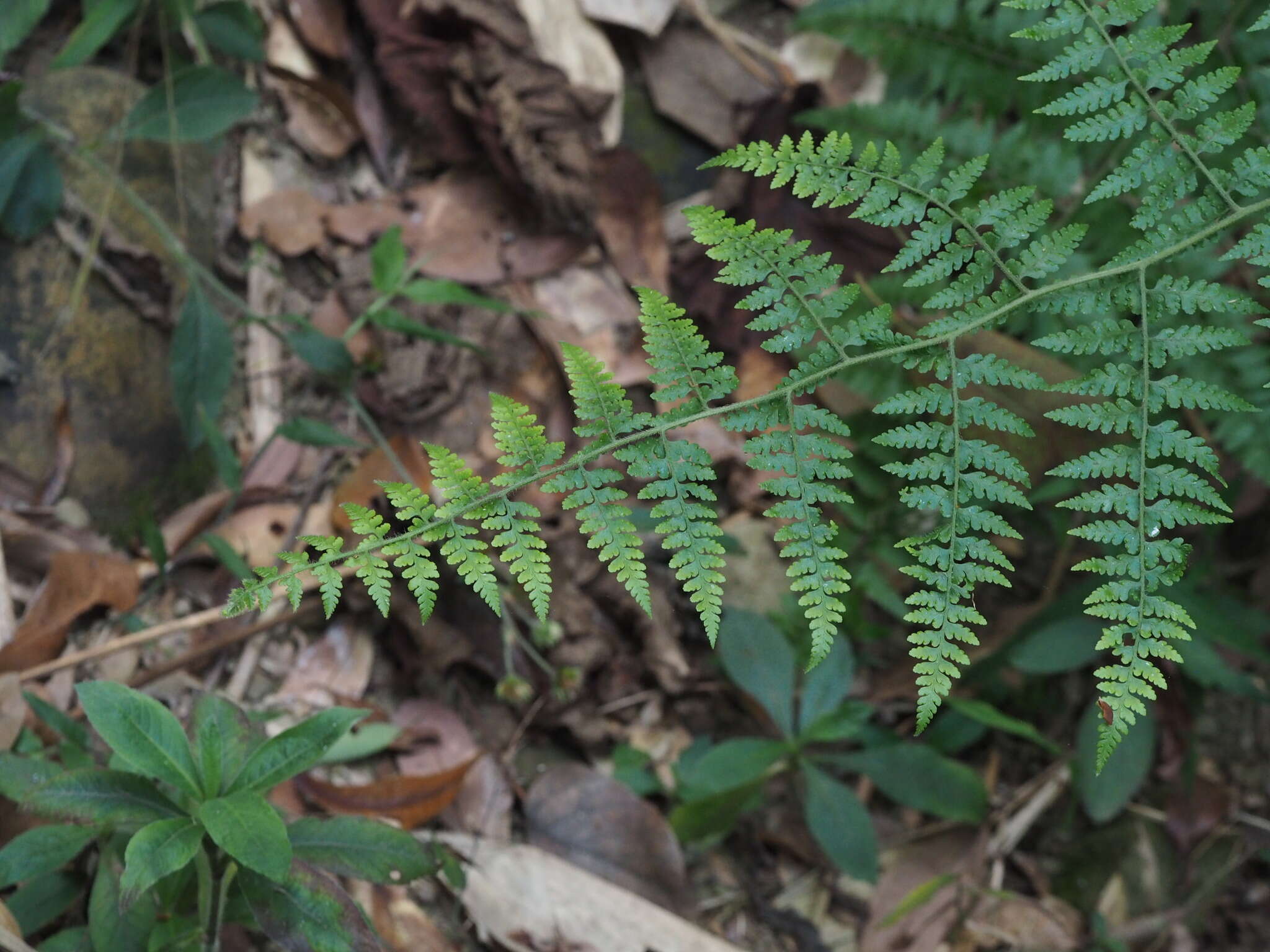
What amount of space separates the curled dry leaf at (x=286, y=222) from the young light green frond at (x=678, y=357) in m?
1.86

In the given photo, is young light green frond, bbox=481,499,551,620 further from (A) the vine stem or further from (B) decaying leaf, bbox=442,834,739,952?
(B) decaying leaf, bbox=442,834,739,952

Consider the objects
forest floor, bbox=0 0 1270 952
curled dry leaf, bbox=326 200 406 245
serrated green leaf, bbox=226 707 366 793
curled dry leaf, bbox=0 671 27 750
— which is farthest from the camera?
curled dry leaf, bbox=326 200 406 245

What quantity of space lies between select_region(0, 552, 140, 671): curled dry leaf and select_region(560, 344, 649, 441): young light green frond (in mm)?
1479

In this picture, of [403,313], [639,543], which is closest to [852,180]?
[639,543]

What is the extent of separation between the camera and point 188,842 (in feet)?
5.51

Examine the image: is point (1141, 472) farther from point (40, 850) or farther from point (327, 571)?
point (40, 850)

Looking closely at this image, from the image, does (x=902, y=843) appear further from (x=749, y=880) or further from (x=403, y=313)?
(x=403, y=313)

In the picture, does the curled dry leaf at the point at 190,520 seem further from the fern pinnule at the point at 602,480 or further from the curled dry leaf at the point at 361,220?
the fern pinnule at the point at 602,480

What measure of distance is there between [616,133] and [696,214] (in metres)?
2.02

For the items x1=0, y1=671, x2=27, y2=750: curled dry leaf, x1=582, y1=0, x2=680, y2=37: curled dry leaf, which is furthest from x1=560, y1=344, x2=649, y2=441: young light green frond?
x1=582, y1=0, x2=680, y2=37: curled dry leaf

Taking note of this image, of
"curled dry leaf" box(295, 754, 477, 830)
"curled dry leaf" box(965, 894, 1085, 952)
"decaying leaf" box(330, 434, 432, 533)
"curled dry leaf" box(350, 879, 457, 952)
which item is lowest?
"curled dry leaf" box(965, 894, 1085, 952)

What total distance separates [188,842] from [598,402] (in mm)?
956

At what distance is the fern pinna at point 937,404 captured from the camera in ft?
4.93

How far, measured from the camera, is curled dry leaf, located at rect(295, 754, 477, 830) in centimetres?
238
